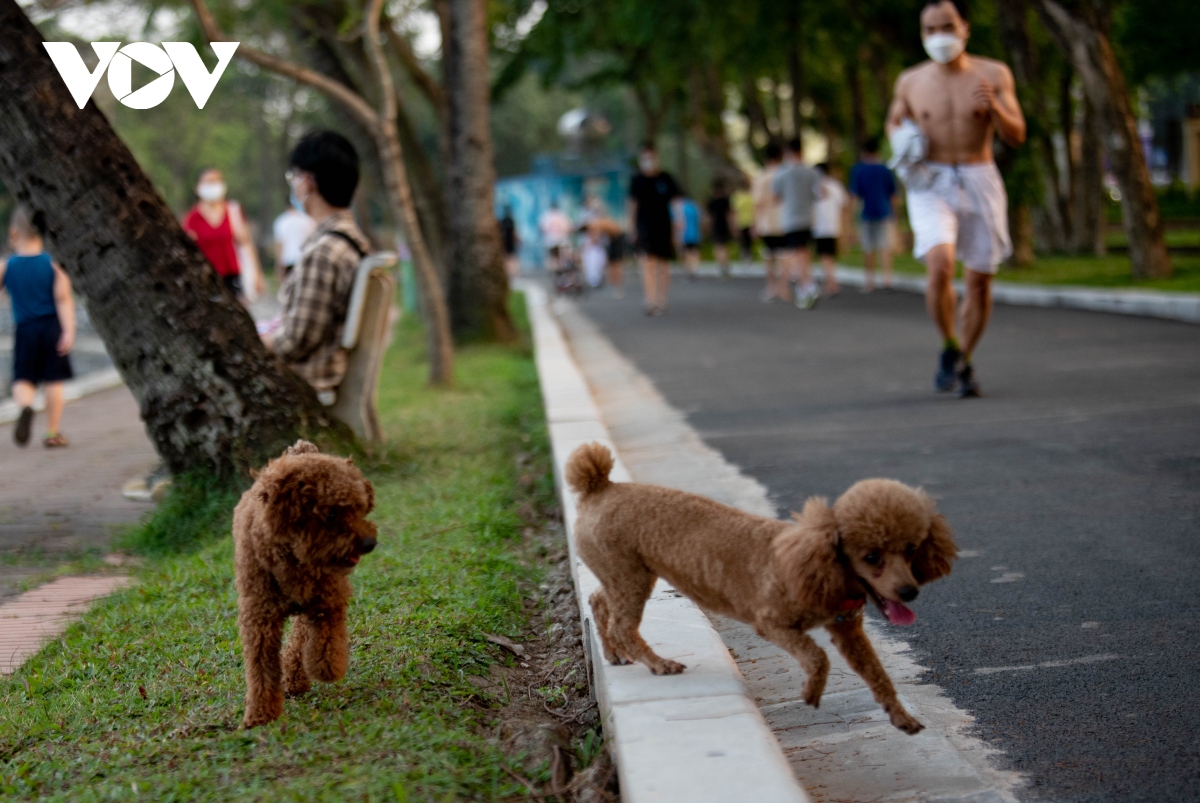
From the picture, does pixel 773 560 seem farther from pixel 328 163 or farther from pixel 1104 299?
pixel 1104 299

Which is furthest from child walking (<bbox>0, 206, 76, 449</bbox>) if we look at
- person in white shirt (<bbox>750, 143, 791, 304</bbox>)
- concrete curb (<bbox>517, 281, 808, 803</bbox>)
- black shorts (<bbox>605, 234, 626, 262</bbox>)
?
black shorts (<bbox>605, 234, 626, 262</bbox>)

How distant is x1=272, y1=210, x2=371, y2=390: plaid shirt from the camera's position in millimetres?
6973

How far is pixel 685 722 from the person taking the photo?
3172mm

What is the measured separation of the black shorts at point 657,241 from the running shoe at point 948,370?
30.5ft

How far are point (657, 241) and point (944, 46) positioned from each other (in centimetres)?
941

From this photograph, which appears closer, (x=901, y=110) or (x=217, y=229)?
(x=901, y=110)

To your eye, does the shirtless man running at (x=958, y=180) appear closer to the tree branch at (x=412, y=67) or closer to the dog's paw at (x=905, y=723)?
the dog's paw at (x=905, y=723)

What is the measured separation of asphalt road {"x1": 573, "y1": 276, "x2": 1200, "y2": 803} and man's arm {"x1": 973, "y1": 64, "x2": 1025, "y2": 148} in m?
1.72

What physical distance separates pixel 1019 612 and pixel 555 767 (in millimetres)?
1892

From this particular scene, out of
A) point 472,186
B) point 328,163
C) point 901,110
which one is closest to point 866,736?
point 328,163

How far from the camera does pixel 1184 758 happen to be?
10.2 feet

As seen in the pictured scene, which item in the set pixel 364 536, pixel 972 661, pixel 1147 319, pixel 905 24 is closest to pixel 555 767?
pixel 364 536

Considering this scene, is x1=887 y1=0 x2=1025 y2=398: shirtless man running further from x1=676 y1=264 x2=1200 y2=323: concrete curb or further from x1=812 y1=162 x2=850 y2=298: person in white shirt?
x1=812 y1=162 x2=850 y2=298: person in white shirt

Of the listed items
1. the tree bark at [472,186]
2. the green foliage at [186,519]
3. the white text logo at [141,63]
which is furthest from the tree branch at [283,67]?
the green foliage at [186,519]
